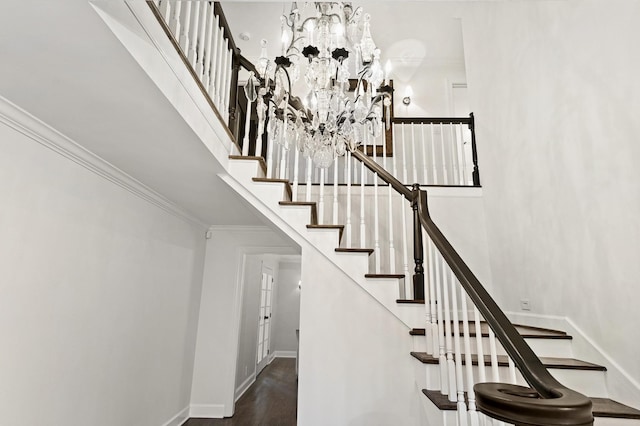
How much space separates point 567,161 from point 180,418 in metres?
4.50

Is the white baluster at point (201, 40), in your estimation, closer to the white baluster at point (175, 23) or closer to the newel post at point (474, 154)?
the white baluster at point (175, 23)

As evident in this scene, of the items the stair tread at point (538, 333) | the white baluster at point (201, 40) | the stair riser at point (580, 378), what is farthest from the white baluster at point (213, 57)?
the stair riser at point (580, 378)

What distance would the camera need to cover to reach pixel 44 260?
6.57 ft

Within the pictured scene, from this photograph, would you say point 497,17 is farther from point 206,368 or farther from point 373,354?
point 206,368

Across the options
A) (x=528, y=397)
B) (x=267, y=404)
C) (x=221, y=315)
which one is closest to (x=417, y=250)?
(x=528, y=397)

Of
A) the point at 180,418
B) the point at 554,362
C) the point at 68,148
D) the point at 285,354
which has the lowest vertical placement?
the point at 285,354

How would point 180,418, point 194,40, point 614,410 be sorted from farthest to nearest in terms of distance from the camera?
1. point 180,418
2. point 194,40
3. point 614,410

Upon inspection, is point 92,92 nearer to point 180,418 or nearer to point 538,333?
point 538,333

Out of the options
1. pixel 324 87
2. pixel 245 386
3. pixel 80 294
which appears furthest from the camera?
pixel 245 386

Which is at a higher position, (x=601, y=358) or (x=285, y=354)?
(x=601, y=358)

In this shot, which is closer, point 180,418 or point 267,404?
point 180,418

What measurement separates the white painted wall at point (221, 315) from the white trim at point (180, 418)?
0.09m

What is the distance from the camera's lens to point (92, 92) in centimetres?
162

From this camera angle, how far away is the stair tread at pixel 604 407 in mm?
1683
